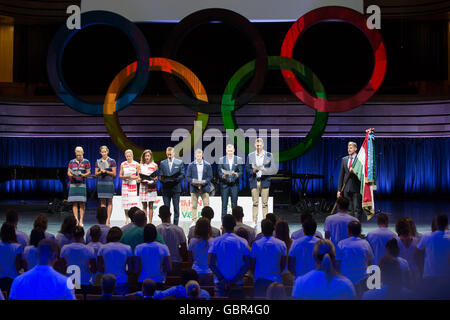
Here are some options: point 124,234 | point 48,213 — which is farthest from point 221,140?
point 124,234

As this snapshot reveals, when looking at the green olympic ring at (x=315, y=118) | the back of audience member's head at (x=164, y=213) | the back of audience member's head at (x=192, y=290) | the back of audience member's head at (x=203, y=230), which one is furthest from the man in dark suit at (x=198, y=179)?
the back of audience member's head at (x=192, y=290)

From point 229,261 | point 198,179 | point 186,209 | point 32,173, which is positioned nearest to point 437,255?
point 229,261

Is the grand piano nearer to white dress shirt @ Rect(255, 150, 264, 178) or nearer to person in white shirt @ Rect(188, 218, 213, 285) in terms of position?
white dress shirt @ Rect(255, 150, 264, 178)

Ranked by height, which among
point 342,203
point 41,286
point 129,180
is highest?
point 129,180

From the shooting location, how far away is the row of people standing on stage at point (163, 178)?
33.2ft

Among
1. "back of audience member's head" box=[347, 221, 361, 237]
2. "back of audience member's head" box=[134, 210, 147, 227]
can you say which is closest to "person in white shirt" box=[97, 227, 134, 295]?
"back of audience member's head" box=[134, 210, 147, 227]

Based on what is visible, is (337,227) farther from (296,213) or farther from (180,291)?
(296,213)

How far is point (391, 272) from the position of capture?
4.32 m

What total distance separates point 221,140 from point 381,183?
21.1 ft

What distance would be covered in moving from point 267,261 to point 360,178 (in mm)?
4670

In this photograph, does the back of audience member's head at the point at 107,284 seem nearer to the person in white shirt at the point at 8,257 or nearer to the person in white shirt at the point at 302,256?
the person in white shirt at the point at 8,257

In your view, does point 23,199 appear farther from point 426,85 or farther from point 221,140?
point 426,85

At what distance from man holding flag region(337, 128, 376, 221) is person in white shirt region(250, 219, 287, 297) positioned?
4447 millimetres

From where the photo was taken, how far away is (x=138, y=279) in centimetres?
551
